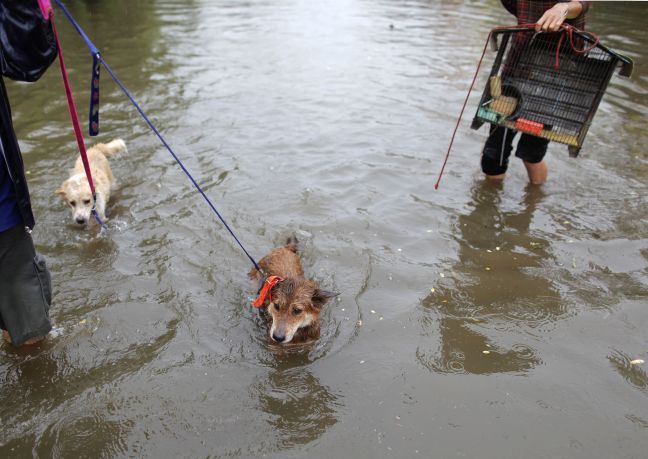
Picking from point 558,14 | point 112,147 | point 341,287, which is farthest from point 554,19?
point 112,147

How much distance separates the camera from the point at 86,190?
21.1 ft

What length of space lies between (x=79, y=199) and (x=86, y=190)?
0.49 feet

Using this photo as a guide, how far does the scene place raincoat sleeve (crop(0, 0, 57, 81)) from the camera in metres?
3.04

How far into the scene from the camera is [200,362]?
4.38 meters

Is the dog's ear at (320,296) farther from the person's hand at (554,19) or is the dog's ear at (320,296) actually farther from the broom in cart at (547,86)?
the person's hand at (554,19)

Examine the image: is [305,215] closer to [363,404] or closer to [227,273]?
[227,273]

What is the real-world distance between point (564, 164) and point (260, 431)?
269 inches

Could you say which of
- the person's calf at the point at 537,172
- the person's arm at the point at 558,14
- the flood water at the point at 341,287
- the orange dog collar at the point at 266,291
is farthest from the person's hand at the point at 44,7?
the person's calf at the point at 537,172

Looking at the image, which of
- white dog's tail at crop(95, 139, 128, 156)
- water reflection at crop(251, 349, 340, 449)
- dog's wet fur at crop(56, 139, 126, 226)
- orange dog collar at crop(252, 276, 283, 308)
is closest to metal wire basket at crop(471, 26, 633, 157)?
orange dog collar at crop(252, 276, 283, 308)

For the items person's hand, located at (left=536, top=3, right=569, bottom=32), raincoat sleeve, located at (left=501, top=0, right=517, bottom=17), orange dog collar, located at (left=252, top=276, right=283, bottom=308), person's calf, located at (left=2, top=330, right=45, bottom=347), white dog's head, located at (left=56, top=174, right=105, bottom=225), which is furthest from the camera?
white dog's head, located at (left=56, top=174, right=105, bottom=225)

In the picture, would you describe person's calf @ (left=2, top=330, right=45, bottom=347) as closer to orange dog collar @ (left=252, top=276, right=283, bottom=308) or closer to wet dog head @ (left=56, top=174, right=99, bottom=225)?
orange dog collar @ (left=252, top=276, right=283, bottom=308)

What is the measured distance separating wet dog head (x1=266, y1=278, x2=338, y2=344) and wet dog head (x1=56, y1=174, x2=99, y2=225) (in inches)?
132

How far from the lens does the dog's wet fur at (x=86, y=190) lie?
21.0 feet

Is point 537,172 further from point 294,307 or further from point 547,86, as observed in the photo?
point 294,307
